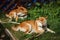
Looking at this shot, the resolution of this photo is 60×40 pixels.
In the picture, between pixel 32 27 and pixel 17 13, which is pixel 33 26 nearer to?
pixel 32 27

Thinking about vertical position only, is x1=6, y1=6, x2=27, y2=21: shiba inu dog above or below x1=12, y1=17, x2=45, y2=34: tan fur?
above

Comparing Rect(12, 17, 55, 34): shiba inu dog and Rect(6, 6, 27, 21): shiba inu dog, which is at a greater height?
Rect(6, 6, 27, 21): shiba inu dog

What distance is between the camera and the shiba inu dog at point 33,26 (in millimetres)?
1667

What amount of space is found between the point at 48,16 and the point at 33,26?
0.14m

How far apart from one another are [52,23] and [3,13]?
370 millimetres

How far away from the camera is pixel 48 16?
5.70 ft

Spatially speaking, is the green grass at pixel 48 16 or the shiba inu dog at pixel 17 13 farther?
the shiba inu dog at pixel 17 13

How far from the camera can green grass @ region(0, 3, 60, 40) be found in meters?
1.62

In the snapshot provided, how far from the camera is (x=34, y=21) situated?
1.71 metres

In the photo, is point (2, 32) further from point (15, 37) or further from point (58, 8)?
point (58, 8)

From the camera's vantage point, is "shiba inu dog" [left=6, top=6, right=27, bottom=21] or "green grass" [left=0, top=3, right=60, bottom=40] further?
"shiba inu dog" [left=6, top=6, right=27, bottom=21]

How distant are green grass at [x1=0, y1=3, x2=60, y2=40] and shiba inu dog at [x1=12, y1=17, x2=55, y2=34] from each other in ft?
0.10

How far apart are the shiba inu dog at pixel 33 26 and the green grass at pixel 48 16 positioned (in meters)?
0.03

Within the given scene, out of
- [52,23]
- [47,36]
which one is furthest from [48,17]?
[47,36]
